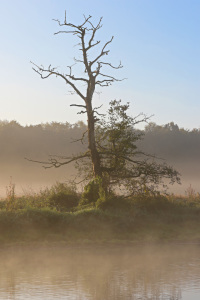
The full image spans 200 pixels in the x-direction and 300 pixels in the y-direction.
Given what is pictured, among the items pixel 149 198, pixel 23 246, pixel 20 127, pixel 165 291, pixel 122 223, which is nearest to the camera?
pixel 165 291

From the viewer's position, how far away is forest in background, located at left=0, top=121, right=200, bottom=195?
8916 cm

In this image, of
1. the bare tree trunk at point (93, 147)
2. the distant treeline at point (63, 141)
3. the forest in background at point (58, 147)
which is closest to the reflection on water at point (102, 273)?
the bare tree trunk at point (93, 147)

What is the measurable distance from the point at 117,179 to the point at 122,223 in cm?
609

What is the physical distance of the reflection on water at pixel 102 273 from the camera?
12594 mm

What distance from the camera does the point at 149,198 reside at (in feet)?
90.1

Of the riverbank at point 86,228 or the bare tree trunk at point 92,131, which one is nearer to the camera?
the riverbank at point 86,228

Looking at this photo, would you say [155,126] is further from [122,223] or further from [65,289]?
[65,289]

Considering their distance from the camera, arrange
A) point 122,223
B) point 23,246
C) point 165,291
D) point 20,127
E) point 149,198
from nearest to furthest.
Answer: point 165,291, point 23,246, point 122,223, point 149,198, point 20,127

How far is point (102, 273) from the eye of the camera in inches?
591

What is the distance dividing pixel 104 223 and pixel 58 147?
247ft

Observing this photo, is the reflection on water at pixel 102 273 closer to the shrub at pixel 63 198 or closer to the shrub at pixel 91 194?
the shrub at pixel 91 194

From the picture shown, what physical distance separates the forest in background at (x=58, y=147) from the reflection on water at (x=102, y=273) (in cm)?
A: 6048

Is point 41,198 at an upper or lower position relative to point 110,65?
lower

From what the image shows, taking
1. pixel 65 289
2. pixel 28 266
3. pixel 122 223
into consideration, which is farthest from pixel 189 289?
pixel 122 223
